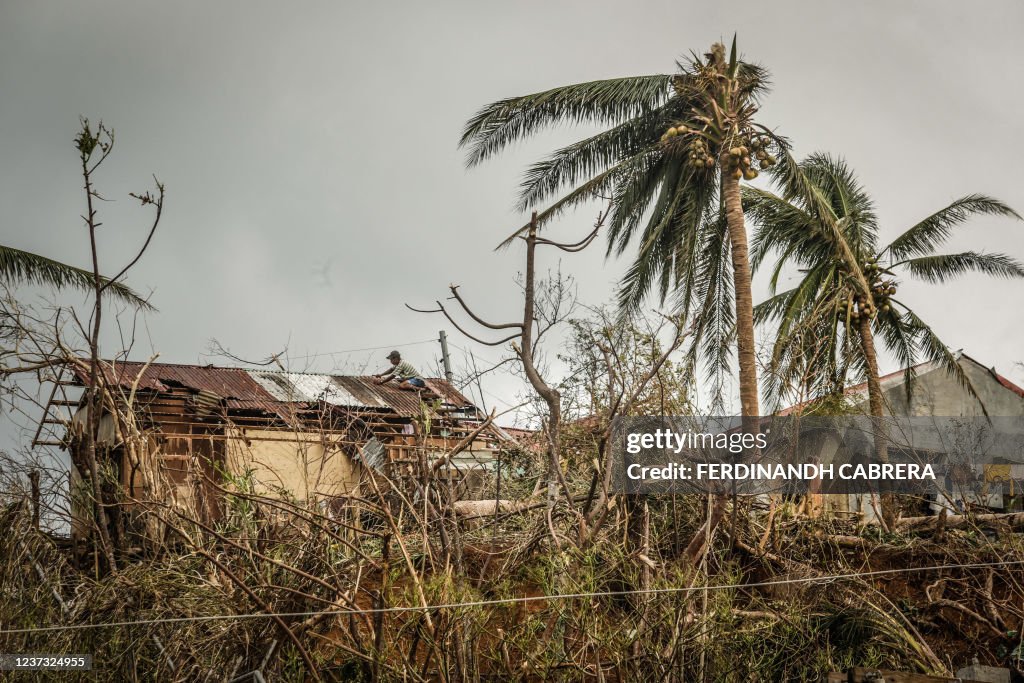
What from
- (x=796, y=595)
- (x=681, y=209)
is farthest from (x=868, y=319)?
(x=796, y=595)

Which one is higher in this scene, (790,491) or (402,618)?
(790,491)

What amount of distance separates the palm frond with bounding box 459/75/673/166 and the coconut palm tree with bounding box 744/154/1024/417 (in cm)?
238

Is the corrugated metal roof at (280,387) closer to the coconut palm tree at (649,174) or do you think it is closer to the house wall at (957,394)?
the coconut palm tree at (649,174)

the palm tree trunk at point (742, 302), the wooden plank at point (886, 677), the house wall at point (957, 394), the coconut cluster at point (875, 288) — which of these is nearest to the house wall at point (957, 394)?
the house wall at point (957, 394)

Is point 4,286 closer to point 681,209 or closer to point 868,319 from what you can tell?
point 681,209

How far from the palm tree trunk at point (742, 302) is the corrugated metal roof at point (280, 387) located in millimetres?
4746

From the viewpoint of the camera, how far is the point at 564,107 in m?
14.4

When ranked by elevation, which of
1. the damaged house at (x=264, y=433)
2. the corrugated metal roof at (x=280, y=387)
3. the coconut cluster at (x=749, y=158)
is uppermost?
the coconut cluster at (x=749, y=158)

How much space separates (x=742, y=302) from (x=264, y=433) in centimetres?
708

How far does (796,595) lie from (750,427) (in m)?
2.32

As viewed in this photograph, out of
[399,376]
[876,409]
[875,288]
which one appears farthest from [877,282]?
[399,376]

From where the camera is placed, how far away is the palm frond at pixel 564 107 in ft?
46.6

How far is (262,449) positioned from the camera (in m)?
13.9

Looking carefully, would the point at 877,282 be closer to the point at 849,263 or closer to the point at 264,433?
the point at 849,263
